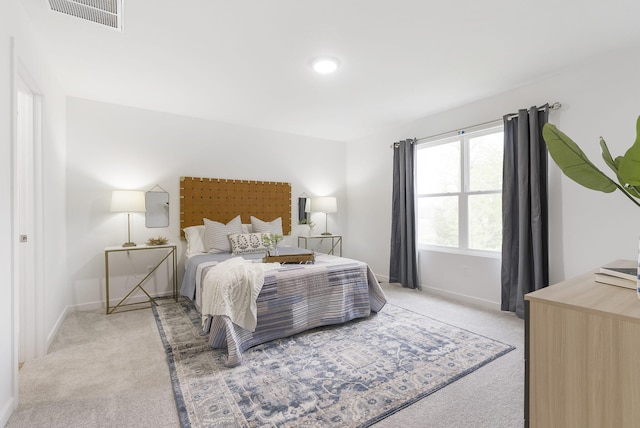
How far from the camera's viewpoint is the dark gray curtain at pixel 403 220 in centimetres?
439

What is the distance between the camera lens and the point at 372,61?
2740 mm

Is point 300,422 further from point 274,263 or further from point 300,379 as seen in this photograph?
point 274,263

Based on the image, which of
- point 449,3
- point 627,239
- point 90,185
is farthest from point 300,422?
point 90,185

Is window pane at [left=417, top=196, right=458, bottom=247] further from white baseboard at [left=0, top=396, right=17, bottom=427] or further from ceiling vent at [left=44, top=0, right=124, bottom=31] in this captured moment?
white baseboard at [left=0, top=396, right=17, bottom=427]

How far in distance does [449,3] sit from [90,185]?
416cm

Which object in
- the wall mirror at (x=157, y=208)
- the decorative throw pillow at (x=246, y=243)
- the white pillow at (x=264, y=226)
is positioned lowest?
the decorative throw pillow at (x=246, y=243)

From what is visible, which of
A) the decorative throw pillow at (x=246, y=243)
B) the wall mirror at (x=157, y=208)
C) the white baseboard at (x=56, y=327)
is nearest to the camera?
the white baseboard at (x=56, y=327)

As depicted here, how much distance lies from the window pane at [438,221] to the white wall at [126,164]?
2496mm

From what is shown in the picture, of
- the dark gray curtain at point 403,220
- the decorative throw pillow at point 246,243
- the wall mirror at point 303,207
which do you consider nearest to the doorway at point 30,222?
the decorative throw pillow at point 246,243

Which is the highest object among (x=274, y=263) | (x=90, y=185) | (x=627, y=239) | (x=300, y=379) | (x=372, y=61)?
(x=372, y=61)

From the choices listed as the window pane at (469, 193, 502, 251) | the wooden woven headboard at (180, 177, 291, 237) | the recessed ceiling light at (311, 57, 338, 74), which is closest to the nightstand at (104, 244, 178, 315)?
the wooden woven headboard at (180, 177, 291, 237)

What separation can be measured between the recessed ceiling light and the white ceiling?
0.27 feet

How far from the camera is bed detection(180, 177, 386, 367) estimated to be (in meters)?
2.49

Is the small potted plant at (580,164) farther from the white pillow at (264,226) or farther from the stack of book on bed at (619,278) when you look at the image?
the white pillow at (264,226)
